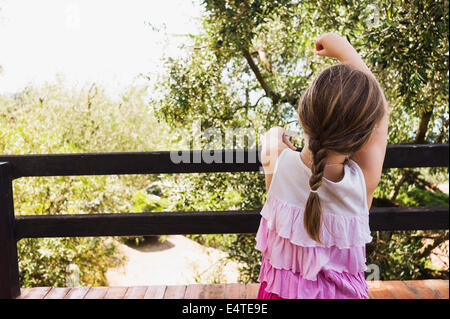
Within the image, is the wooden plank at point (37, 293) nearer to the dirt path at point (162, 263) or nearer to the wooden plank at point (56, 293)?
the wooden plank at point (56, 293)

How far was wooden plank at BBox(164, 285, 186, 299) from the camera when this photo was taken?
2098 millimetres

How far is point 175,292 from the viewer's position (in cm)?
215

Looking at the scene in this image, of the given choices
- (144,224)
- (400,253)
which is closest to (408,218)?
(144,224)

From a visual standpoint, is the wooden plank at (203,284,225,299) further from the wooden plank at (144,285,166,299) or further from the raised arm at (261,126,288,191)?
the raised arm at (261,126,288,191)

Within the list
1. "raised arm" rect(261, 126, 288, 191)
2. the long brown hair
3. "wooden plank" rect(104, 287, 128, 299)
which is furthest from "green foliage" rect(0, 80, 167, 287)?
the long brown hair

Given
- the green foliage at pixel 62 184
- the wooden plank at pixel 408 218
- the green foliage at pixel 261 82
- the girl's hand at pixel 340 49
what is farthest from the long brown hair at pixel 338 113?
the green foliage at pixel 62 184

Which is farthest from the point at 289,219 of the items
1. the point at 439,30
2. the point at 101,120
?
the point at 101,120

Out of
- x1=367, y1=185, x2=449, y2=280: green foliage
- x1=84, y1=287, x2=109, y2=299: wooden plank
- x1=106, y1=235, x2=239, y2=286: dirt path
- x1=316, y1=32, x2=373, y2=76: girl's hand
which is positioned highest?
x1=316, y1=32, x2=373, y2=76: girl's hand

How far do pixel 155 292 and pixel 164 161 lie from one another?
70 centimetres

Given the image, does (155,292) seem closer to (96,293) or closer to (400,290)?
(96,293)

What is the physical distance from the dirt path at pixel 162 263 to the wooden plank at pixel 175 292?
17.1 feet

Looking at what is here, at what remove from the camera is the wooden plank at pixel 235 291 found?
82.8 inches
